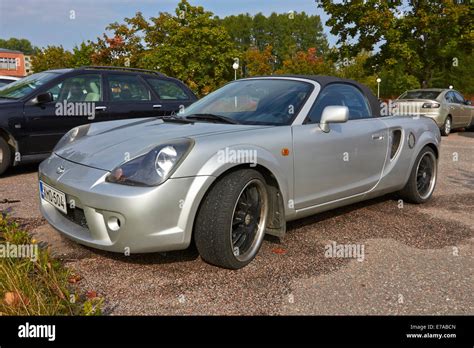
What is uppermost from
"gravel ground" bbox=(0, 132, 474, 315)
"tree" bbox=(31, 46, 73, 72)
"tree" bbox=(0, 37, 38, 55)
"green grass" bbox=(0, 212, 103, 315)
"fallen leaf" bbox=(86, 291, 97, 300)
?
"tree" bbox=(0, 37, 38, 55)

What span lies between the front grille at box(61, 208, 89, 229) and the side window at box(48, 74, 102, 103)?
150 inches

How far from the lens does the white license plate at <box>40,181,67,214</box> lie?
303cm

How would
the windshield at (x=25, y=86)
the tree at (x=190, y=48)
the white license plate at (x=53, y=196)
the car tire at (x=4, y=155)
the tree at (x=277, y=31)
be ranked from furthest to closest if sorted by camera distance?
the tree at (x=277, y=31) < the tree at (x=190, y=48) < the windshield at (x=25, y=86) < the car tire at (x=4, y=155) < the white license plate at (x=53, y=196)

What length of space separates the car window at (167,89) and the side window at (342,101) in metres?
3.91

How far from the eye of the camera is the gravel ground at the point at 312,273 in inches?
104

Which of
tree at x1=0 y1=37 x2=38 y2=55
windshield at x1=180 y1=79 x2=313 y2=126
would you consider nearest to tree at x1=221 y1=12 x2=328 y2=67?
tree at x1=0 y1=37 x2=38 y2=55

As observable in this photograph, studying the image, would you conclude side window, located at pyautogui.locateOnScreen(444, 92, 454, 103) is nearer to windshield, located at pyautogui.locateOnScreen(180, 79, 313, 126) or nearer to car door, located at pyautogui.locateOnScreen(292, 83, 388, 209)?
car door, located at pyautogui.locateOnScreen(292, 83, 388, 209)

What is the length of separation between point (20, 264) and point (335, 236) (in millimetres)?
2522

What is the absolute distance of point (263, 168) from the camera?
3.23m

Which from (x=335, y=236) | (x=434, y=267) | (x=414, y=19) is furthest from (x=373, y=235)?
(x=414, y=19)

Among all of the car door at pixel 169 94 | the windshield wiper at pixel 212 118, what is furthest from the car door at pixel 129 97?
the windshield wiper at pixel 212 118

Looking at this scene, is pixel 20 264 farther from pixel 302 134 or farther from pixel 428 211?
pixel 428 211

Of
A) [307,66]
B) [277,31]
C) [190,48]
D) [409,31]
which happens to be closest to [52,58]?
[190,48]

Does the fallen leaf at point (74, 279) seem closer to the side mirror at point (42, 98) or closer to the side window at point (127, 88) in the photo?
the side mirror at point (42, 98)
